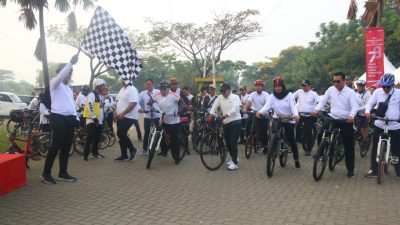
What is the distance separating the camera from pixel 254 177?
7711 mm

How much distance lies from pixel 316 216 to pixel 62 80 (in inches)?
170

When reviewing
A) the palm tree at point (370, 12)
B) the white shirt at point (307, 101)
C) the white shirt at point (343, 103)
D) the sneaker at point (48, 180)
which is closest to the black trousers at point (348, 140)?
the white shirt at point (343, 103)

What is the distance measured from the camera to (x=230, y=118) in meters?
8.38

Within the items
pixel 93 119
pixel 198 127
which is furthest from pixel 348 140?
pixel 93 119

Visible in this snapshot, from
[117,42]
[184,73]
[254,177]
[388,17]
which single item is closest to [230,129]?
[254,177]

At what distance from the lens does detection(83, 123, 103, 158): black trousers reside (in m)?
9.62

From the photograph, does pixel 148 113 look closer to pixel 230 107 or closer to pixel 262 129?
pixel 230 107

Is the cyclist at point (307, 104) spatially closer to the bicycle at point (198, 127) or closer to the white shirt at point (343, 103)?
the bicycle at point (198, 127)

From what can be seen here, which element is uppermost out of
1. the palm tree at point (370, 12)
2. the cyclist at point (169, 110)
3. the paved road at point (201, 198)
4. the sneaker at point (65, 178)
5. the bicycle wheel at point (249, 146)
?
the palm tree at point (370, 12)

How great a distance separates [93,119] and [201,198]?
4358mm

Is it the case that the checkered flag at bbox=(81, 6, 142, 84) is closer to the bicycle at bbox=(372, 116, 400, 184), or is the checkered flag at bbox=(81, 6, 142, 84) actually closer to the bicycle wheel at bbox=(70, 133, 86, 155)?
the bicycle wheel at bbox=(70, 133, 86, 155)

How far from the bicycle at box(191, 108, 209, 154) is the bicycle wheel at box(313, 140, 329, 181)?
11.0ft

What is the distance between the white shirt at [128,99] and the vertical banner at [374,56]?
8440mm

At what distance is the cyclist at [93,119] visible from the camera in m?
9.62
